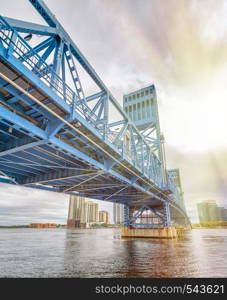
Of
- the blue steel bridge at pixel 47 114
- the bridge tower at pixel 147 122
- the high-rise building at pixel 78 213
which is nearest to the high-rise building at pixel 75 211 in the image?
the high-rise building at pixel 78 213

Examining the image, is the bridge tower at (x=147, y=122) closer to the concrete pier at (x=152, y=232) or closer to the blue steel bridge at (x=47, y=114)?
the concrete pier at (x=152, y=232)

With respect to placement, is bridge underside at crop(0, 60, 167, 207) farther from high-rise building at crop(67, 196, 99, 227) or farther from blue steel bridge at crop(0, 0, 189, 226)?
high-rise building at crop(67, 196, 99, 227)

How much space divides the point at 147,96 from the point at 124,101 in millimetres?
6696

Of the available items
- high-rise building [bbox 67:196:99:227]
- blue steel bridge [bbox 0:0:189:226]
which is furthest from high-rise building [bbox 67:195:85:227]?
blue steel bridge [bbox 0:0:189:226]

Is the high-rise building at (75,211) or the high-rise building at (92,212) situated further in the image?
the high-rise building at (92,212)

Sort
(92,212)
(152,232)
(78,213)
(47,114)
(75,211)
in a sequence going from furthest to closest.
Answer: (92,212), (78,213), (75,211), (152,232), (47,114)

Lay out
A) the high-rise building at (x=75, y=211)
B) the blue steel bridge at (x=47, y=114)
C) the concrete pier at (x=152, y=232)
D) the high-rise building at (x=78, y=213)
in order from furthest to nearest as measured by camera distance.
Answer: the high-rise building at (x=75, y=211) < the high-rise building at (x=78, y=213) < the concrete pier at (x=152, y=232) < the blue steel bridge at (x=47, y=114)

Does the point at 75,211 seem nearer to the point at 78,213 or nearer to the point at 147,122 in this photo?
the point at 78,213

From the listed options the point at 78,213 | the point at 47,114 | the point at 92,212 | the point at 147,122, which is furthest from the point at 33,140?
the point at 92,212

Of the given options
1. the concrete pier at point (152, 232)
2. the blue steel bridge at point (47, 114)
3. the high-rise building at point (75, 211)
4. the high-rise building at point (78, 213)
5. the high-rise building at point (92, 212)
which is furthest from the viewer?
the high-rise building at point (92, 212)

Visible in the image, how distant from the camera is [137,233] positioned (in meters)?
44.1
